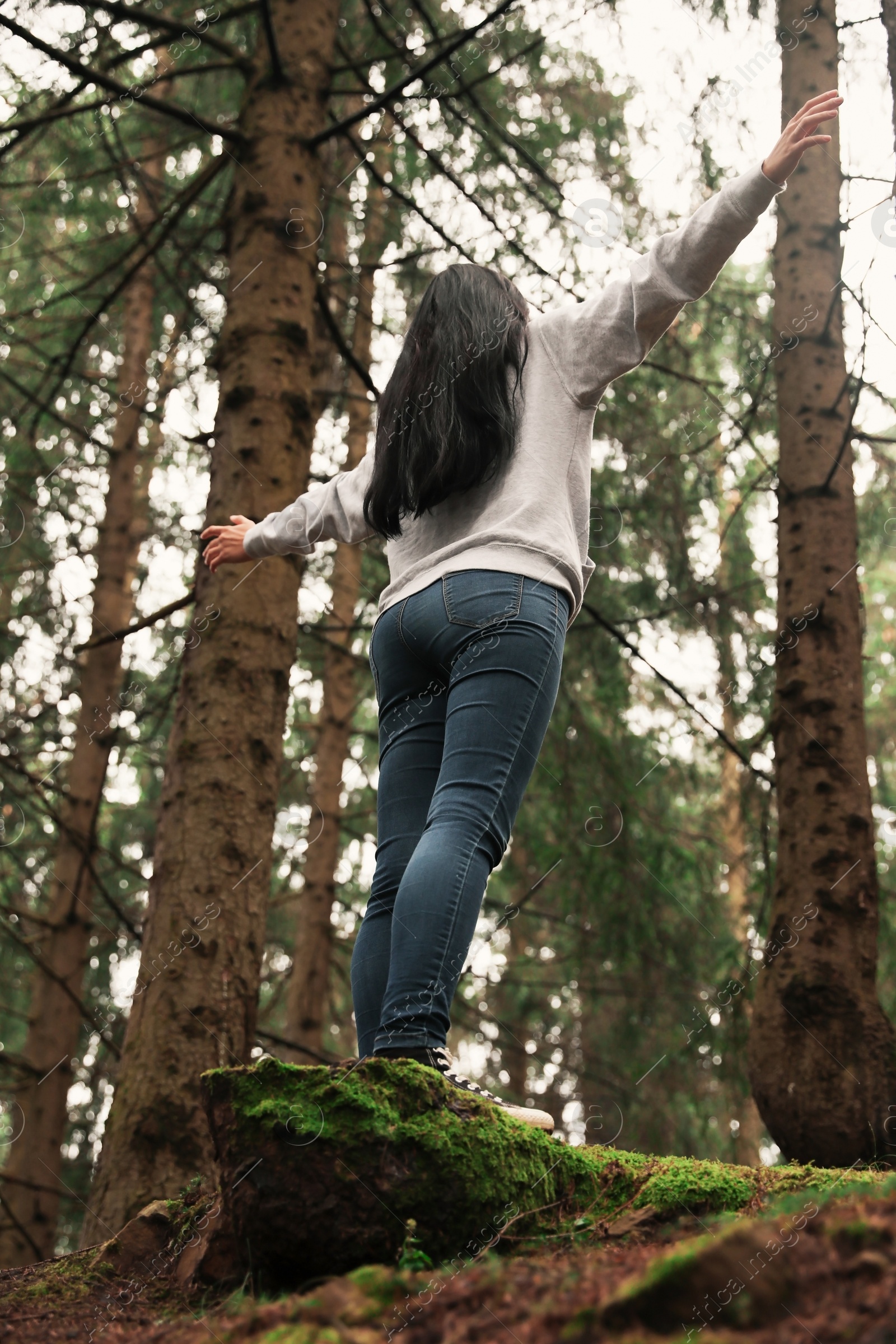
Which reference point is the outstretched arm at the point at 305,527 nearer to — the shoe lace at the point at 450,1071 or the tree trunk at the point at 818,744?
the shoe lace at the point at 450,1071

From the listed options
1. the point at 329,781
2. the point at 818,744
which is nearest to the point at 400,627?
the point at 818,744

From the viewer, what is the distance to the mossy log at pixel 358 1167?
1.97m

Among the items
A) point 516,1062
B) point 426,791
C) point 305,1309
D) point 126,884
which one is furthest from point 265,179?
point 516,1062

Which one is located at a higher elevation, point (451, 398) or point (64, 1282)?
point (451, 398)

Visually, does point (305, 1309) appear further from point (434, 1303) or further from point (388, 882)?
point (388, 882)

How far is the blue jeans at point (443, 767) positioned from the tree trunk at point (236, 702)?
1007 millimetres

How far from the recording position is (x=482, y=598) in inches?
94.8

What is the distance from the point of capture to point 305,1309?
1.55 m

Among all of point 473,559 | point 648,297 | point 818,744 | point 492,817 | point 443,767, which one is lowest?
point 492,817

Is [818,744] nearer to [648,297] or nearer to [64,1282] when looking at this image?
[648,297]

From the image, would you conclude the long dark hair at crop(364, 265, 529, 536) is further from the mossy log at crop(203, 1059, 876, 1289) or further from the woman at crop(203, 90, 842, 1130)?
the mossy log at crop(203, 1059, 876, 1289)

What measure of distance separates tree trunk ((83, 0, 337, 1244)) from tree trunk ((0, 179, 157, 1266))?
2251 mm

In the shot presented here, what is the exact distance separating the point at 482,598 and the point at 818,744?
88.7 inches

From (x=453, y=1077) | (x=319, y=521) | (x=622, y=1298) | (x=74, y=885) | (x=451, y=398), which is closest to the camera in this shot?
(x=622, y=1298)
